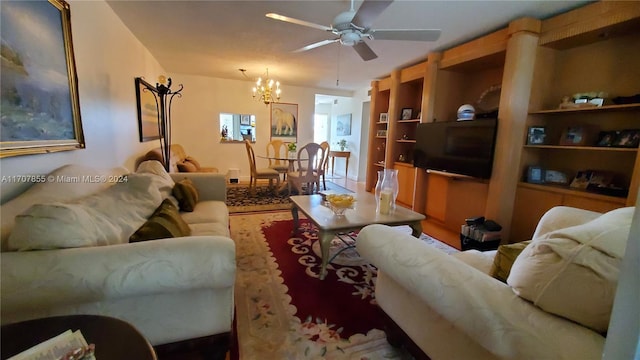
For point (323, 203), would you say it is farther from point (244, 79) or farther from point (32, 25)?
point (244, 79)

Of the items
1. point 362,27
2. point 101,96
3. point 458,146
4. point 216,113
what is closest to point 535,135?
point 458,146

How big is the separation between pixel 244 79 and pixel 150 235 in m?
5.31

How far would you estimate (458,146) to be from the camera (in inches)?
129

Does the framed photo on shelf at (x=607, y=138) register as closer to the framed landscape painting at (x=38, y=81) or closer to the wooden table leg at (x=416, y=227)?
the wooden table leg at (x=416, y=227)

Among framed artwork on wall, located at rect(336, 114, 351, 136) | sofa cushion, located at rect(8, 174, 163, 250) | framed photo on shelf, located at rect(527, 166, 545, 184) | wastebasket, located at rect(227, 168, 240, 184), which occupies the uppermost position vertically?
framed artwork on wall, located at rect(336, 114, 351, 136)

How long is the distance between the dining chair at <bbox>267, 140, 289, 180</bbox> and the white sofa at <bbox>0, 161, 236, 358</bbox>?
12.8ft

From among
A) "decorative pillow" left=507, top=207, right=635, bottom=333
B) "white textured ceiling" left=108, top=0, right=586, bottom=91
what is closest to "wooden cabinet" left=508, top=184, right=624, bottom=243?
"white textured ceiling" left=108, top=0, right=586, bottom=91

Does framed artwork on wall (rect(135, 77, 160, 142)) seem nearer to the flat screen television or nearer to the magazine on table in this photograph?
the magazine on table

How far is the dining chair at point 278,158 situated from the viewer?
5223 mm

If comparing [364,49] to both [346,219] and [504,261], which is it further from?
[504,261]

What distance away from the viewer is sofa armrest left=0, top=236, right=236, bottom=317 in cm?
88

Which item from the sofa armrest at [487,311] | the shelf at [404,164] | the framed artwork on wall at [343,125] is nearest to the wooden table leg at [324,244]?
the sofa armrest at [487,311]

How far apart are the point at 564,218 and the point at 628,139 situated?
56.8 inches

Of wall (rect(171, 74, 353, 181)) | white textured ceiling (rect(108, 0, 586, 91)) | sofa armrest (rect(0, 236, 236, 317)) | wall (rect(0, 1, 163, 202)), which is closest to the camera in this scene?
sofa armrest (rect(0, 236, 236, 317))
